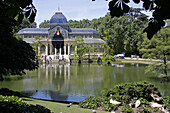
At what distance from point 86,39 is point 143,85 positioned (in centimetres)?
4685

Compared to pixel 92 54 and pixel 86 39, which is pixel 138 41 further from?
pixel 86 39

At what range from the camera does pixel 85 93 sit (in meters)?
11.9

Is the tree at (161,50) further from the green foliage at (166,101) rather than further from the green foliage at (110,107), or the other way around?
the green foliage at (110,107)

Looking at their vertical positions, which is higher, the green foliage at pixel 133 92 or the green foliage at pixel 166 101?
the green foliage at pixel 133 92

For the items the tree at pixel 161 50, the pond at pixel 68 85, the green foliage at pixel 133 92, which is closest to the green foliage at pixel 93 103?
the green foliage at pixel 133 92

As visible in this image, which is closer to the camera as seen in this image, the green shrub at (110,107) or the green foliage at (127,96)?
the green shrub at (110,107)

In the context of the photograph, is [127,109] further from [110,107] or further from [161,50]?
[161,50]

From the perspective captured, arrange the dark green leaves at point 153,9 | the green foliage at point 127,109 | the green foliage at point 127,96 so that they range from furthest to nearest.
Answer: the green foliage at point 127,96, the green foliage at point 127,109, the dark green leaves at point 153,9

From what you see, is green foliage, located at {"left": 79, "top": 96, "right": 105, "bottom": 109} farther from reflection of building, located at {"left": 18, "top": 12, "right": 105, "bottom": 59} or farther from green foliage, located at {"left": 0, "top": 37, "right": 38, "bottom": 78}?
reflection of building, located at {"left": 18, "top": 12, "right": 105, "bottom": 59}

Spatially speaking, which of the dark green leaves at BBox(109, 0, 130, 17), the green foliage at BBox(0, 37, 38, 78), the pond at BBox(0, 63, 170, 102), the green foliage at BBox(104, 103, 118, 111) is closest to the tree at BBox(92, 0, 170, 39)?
the dark green leaves at BBox(109, 0, 130, 17)

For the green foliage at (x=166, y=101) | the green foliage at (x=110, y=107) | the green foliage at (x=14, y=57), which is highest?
the green foliage at (x=14, y=57)

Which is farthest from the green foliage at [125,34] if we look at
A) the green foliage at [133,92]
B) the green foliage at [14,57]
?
the green foliage at [133,92]

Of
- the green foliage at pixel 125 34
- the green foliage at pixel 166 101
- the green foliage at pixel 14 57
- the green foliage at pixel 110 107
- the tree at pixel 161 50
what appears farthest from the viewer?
the green foliage at pixel 125 34

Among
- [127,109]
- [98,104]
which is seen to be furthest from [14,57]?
[127,109]
